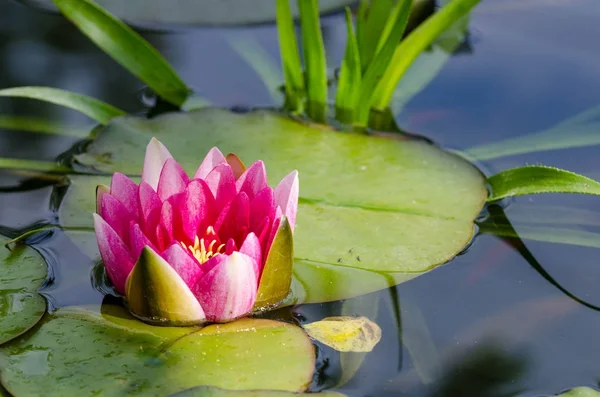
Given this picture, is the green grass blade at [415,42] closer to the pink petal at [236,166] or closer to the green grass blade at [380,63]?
the green grass blade at [380,63]

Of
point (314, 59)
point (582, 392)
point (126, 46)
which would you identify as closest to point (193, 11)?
point (126, 46)

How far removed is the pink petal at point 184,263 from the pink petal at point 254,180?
0.73ft

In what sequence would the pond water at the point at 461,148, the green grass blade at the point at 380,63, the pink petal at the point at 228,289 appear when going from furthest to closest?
the green grass blade at the point at 380,63 < the pond water at the point at 461,148 < the pink petal at the point at 228,289

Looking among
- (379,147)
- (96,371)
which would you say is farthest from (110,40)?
(96,371)

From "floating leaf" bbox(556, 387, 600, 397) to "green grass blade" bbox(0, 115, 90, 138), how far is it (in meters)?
1.64

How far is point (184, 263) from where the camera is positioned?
1.47 meters

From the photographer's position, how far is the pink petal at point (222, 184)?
161cm

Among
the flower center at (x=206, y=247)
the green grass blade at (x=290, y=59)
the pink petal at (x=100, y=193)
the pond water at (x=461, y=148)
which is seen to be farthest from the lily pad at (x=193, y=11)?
the flower center at (x=206, y=247)

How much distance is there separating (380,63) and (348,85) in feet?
0.52

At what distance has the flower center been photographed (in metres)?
1.58

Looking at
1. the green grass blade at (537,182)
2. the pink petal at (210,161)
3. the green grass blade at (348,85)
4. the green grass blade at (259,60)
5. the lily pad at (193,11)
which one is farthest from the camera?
the lily pad at (193,11)

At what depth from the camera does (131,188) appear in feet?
5.29

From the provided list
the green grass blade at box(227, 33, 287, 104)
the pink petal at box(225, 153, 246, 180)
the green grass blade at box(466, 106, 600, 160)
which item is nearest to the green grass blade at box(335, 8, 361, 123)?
the green grass blade at box(227, 33, 287, 104)

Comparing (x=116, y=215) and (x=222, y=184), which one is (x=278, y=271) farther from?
(x=116, y=215)
